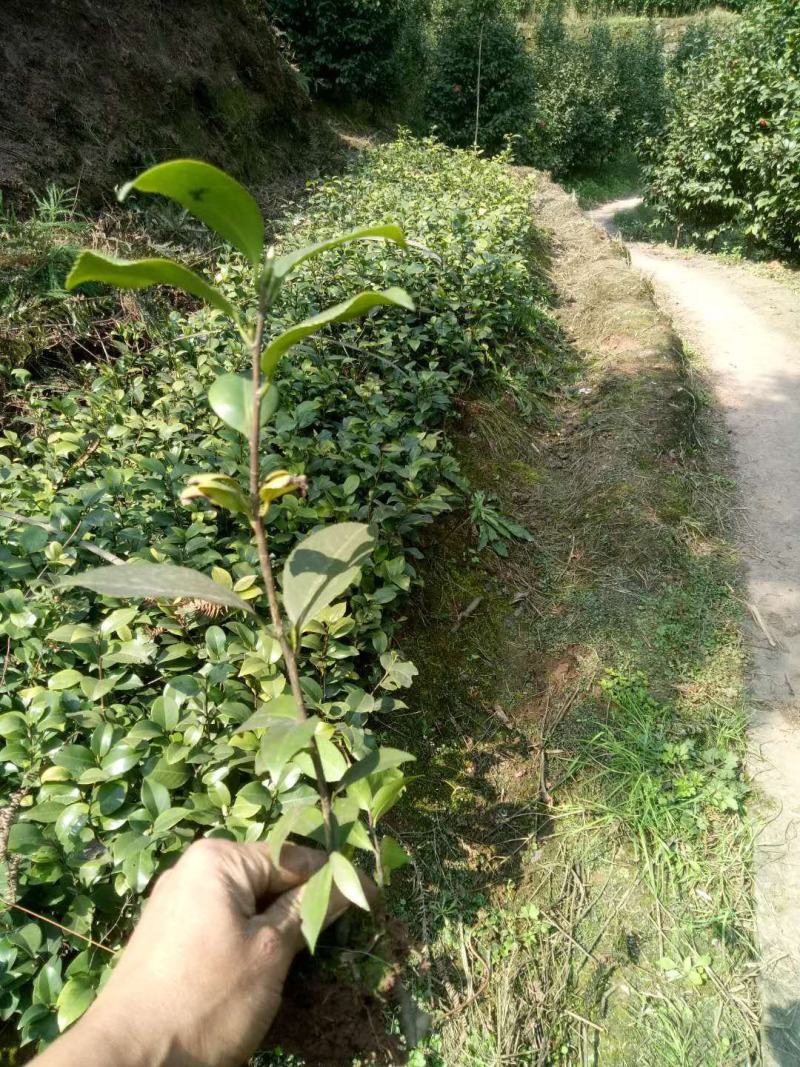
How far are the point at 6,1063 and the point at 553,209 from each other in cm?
955

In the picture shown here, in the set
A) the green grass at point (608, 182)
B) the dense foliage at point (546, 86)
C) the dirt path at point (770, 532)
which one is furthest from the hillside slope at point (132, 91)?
the green grass at point (608, 182)

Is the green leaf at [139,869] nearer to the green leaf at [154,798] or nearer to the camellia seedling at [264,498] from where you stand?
the green leaf at [154,798]

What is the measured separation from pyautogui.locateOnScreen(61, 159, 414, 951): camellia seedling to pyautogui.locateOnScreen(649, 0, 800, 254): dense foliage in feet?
30.3

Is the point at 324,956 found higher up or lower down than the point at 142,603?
lower down

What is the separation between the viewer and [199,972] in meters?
0.95

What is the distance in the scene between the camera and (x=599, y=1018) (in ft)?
5.85

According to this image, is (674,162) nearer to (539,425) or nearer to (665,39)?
(539,425)

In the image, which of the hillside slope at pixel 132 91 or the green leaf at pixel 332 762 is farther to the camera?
the hillside slope at pixel 132 91

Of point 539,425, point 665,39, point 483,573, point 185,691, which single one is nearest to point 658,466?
point 539,425

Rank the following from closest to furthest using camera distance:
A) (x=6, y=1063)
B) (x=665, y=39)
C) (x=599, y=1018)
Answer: (x=6, y=1063) < (x=599, y=1018) < (x=665, y=39)

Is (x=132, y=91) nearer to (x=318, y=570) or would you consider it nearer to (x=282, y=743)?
(x=318, y=570)

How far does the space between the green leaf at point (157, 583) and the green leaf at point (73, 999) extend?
97 cm

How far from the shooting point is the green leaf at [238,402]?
2.66ft

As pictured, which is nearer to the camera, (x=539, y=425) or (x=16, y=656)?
(x=16, y=656)
